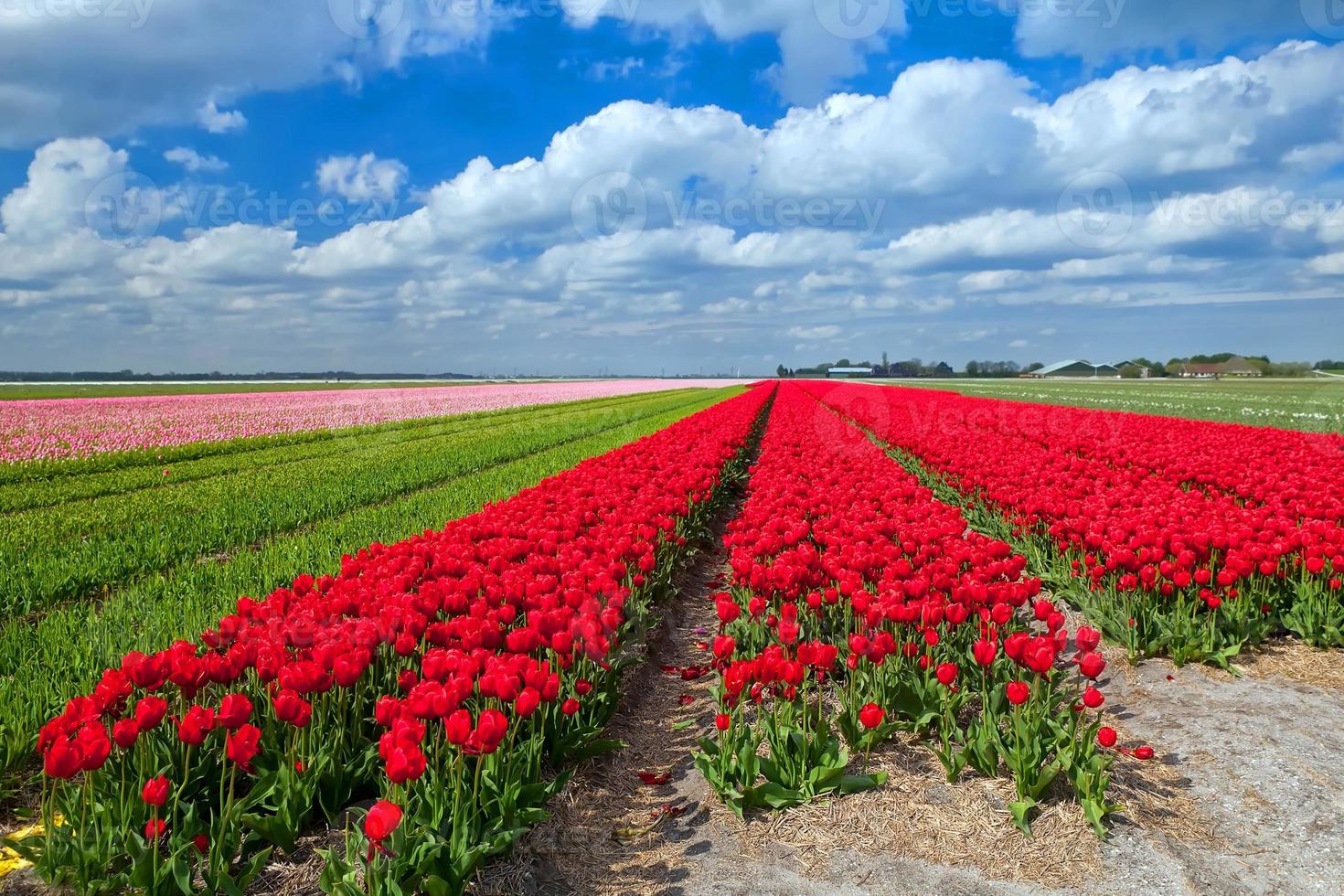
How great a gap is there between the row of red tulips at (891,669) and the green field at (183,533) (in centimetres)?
390

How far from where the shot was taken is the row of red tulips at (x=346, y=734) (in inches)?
109

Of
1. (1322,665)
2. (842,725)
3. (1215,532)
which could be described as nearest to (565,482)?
(842,725)

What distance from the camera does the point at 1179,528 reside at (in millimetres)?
6188

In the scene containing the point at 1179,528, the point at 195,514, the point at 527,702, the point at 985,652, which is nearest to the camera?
the point at 527,702

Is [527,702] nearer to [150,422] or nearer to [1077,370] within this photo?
[150,422]

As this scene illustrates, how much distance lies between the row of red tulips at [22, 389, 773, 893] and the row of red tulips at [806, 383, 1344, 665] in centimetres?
422

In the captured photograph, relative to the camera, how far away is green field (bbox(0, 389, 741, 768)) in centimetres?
→ 514

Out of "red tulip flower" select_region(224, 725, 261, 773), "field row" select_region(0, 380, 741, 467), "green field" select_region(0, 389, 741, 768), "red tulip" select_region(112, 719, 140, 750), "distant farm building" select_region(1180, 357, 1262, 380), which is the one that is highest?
"distant farm building" select_region(1180, 357, 1262, 380)

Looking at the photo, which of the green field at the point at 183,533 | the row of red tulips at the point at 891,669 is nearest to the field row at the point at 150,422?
the green field at the point at 183,533

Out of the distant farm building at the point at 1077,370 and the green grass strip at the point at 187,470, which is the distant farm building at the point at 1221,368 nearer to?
the distant farm building at the point at 1077,370

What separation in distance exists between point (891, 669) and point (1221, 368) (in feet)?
575

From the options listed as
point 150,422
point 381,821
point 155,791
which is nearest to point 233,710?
point 155,791

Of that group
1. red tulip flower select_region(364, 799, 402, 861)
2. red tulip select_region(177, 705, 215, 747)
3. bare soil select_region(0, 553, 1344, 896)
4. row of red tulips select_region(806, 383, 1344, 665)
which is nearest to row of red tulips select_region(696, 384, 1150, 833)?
bare soil select_region(0, 553, 1344, 896)

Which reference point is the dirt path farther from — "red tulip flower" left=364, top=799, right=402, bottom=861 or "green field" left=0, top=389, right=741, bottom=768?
"green field" left=0, top=389, right=741, bottom=768
